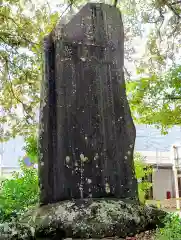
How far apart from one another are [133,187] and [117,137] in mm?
659

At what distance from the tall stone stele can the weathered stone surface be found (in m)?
0.34

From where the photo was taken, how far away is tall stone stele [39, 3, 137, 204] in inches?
148

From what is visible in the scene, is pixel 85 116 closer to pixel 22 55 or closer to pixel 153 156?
pixel 22 55

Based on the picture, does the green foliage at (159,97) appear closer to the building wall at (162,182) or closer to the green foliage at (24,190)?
the green foliage at (24,190)

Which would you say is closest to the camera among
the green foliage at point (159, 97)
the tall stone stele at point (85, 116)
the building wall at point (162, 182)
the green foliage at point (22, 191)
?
the tall stone stele at point (85, 116)

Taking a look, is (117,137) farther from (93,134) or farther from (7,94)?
(7,94)

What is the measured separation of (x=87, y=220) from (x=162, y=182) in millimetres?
15756

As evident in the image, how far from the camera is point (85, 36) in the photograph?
441cm

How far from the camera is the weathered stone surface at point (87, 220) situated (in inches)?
124

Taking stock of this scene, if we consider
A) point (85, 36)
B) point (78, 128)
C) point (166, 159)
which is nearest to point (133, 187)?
point (78, 128)

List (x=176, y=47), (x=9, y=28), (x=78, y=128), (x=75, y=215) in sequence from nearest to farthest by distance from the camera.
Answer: (x=75, y=215) < (x=78, y=128) < (x=9, y=28) < (x=176, y=47)

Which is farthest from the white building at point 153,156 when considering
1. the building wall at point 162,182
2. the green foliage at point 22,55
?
the green foliage at point 22,55

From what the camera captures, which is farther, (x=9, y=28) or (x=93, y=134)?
(x=9, y=28)

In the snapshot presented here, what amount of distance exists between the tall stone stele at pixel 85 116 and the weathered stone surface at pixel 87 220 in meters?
0.34
